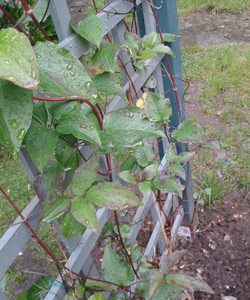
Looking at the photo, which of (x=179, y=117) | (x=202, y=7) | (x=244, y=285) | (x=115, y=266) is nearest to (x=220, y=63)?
(x=202, y=7)

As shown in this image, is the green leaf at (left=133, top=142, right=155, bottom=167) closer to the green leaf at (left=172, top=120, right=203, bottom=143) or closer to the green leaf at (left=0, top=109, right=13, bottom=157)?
the green leaf at (left=172, top=120, right=203, bottom=143)

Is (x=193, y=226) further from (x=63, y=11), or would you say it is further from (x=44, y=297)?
(x=63, y=11)

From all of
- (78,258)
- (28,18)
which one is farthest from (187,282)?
(28,18)

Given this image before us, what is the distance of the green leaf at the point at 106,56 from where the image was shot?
98 cm

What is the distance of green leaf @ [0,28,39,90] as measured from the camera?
1.52 feet

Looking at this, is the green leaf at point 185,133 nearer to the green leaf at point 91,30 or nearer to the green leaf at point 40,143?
the green leaf at point 91,30

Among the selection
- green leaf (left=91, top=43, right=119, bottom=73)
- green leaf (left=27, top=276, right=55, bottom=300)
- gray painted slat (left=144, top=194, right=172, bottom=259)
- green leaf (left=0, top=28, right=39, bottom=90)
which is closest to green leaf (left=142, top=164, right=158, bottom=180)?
green leaf (left=91, top=43, right=119, bottom=73)

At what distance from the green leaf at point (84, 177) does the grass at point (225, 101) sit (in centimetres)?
143

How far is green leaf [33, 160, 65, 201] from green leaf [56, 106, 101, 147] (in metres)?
0.15

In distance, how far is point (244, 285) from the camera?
1.69 metres

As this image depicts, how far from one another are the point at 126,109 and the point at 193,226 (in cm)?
129

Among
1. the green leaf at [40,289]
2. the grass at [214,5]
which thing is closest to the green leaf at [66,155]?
the green leaf at [40,289]

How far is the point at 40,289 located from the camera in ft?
3.46

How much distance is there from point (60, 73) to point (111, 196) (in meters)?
0.31
